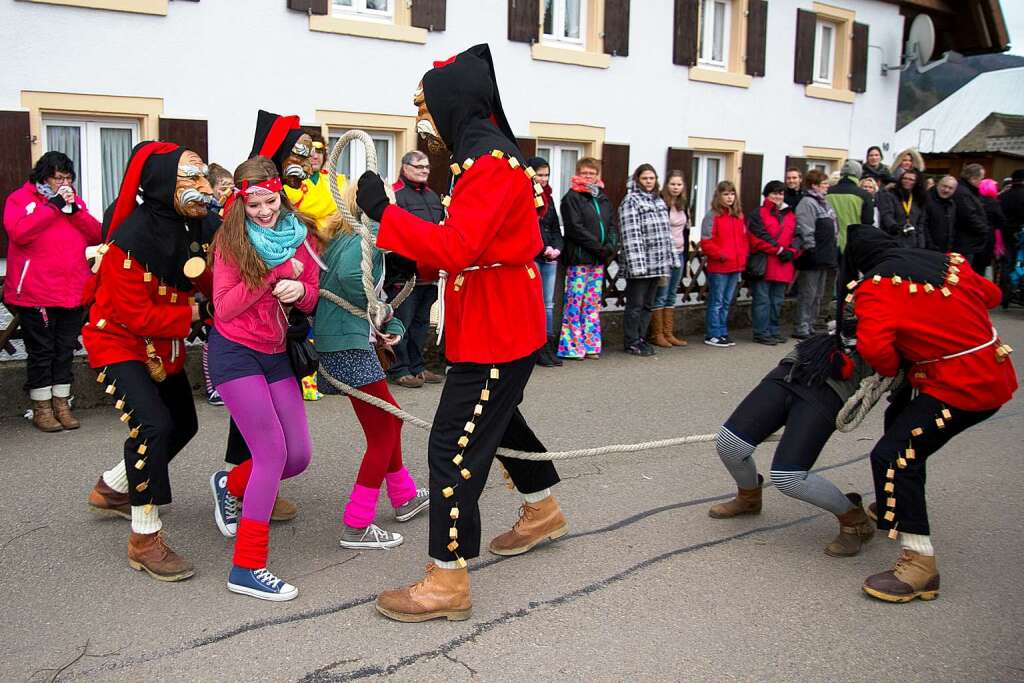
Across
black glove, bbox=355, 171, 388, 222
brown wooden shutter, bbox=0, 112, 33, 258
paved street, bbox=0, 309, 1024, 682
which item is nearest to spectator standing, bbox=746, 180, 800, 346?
paved street, bbox=0, 309, 1024, 682

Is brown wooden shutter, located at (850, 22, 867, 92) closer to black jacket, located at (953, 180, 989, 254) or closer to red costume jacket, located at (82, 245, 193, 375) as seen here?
black jacket, located at (953, 180, 989, 254)

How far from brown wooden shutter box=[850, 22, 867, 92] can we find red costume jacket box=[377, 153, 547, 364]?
46.2 ft

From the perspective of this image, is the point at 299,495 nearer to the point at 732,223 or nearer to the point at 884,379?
the point at 884,379

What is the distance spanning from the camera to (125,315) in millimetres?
4242

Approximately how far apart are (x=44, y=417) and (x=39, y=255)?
1108 millimetres

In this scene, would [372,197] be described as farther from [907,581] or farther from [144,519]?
[907,581]

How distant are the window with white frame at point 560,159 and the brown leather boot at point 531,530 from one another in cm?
810

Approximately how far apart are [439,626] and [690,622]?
1.00m

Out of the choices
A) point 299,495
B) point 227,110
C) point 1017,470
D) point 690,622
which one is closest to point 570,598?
point 690,622

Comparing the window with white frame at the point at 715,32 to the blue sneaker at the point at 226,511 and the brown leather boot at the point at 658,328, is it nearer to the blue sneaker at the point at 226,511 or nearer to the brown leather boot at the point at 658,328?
the brown leather boot at the point at 658,328

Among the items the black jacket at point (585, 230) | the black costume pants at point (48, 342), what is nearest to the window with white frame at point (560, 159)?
the black jacket at point (585, 230)

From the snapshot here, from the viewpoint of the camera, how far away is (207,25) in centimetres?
924

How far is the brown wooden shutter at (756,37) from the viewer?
1437cm

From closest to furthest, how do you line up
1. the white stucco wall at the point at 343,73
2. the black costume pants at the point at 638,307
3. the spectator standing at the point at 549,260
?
the white stucco wall at the point at 343,73
the spectator standing at the point at 549,260
the black costume pants at the point at 638,307
